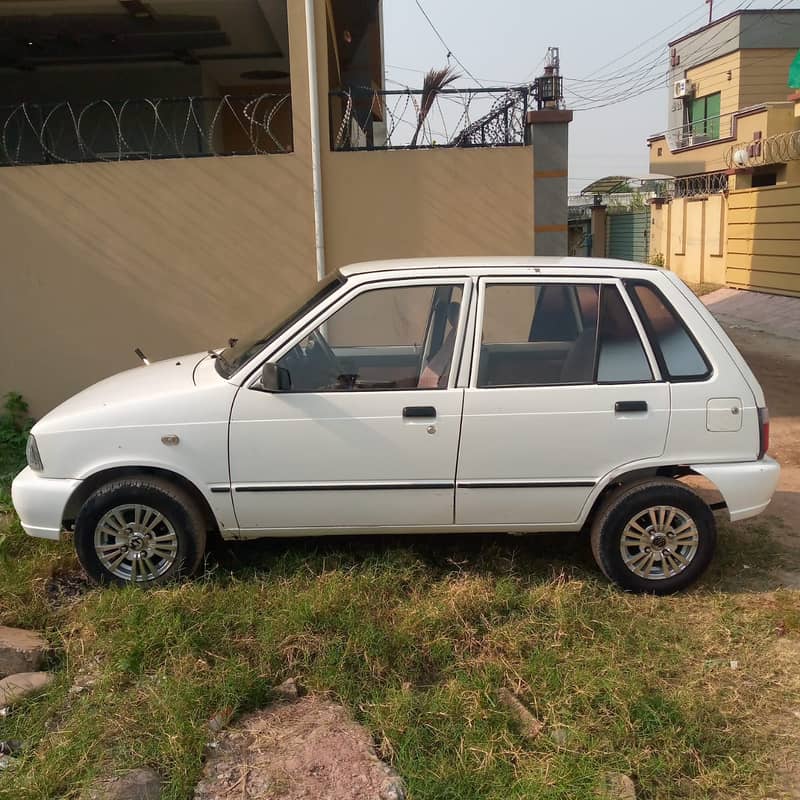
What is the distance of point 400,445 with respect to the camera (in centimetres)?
414

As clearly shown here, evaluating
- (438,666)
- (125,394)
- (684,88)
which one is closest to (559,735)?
(438,666)

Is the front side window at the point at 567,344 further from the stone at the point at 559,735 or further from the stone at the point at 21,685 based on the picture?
the stone at the point at 21,685

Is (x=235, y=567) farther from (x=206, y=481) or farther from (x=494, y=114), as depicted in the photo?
(x=494, y=114)

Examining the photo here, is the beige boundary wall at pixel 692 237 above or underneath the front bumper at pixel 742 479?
above

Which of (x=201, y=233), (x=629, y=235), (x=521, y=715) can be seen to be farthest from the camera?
(x=629, y=235)

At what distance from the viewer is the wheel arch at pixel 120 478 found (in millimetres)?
4199

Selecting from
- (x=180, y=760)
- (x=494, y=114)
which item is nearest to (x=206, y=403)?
(x=180, y=760)

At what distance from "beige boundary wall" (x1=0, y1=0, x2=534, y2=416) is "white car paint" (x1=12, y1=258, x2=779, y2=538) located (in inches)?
136

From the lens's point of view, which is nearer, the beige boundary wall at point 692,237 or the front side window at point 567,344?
the front side window at point 567,344

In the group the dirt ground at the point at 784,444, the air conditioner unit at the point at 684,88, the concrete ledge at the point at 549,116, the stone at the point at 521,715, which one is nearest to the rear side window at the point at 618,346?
the dirt ground at the point at 784,444

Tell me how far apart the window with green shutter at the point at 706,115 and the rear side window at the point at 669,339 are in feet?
91.8

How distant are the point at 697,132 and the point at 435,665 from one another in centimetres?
3139

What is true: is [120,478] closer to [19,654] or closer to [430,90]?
[19,654]

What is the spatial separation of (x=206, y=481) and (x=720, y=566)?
2.97m
